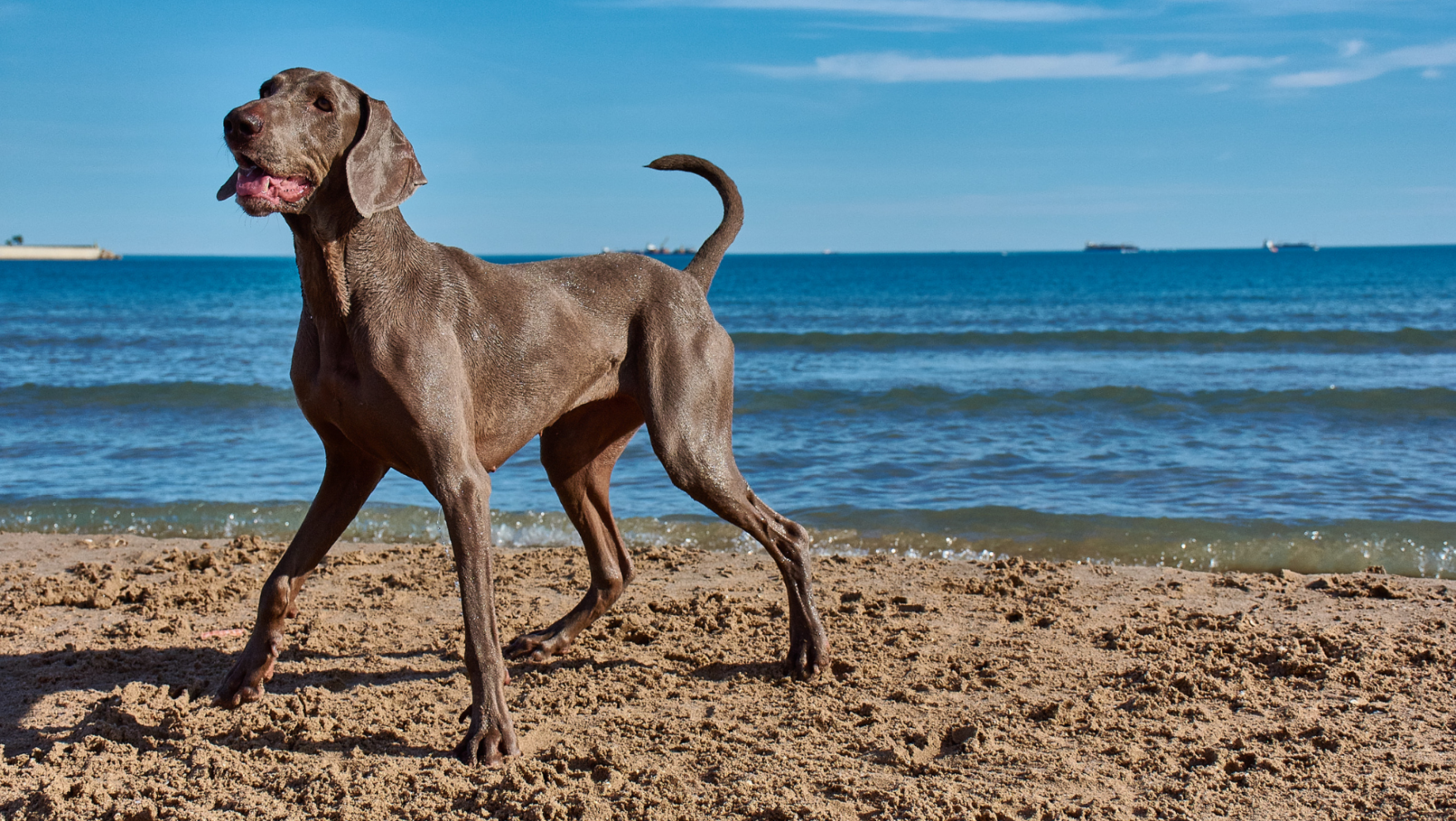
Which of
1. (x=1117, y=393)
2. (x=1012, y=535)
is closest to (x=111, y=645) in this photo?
(x=1012, y=535)

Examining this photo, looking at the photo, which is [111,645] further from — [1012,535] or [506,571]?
[1012,535]

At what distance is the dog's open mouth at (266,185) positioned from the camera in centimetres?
300

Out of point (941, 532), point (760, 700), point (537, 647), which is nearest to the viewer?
point (760, 700)

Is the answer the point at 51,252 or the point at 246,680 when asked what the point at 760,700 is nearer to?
the point at 246,680

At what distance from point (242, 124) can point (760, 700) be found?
2530mm

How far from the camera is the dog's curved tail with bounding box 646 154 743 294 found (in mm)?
4344

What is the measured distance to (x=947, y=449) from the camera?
30.7ft

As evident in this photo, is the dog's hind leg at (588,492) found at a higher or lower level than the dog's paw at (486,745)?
higher

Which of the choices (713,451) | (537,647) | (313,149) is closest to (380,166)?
(313,149)

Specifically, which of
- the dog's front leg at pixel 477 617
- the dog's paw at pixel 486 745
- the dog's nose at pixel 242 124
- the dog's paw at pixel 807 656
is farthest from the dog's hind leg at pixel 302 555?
the dog's paw at pixel 807 656

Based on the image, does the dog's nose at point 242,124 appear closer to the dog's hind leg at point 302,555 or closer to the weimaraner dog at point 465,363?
the weimaraner dog at point 465,363

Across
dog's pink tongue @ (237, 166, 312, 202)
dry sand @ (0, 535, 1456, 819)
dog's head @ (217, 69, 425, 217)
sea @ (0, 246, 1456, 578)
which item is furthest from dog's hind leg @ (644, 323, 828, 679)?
sea @ (0, 246, 1456, 578)

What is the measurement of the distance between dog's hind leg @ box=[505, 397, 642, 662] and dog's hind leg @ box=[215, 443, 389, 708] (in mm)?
802

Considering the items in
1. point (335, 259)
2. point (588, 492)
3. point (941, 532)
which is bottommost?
A: point (941, 532)
